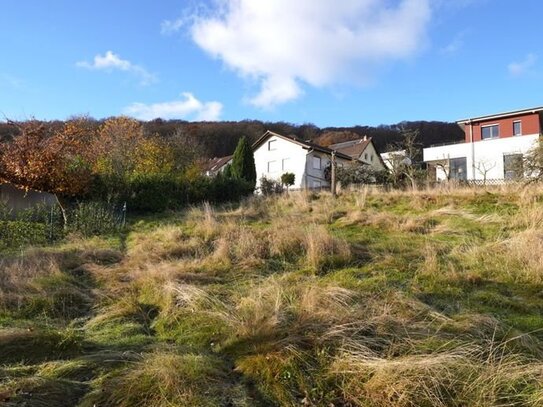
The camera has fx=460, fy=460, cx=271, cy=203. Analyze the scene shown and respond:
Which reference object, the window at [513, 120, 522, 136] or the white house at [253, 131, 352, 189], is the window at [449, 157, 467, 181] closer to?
the window at [513, 120, 522, 136]

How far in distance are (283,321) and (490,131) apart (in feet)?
123

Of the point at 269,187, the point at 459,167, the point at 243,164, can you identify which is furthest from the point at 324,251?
the point at 459,167

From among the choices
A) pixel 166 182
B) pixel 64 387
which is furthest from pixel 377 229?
pixel 166 182

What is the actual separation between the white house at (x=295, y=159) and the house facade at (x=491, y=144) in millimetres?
8806

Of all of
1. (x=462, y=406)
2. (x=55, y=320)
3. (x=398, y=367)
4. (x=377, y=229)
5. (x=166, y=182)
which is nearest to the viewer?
(x=462, y=406)

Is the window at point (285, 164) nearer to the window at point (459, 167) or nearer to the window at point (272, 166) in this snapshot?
the window at point (272, 166)

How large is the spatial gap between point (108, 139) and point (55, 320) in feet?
81.8

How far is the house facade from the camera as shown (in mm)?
34125

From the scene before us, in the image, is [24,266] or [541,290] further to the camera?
[24,266]

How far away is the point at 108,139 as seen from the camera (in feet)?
94.2

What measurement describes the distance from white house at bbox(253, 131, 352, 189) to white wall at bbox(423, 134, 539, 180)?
879 cm

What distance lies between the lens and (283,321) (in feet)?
15.1

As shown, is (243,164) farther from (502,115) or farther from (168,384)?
(168,384)

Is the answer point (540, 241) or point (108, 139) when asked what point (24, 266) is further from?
point (108, 139)
